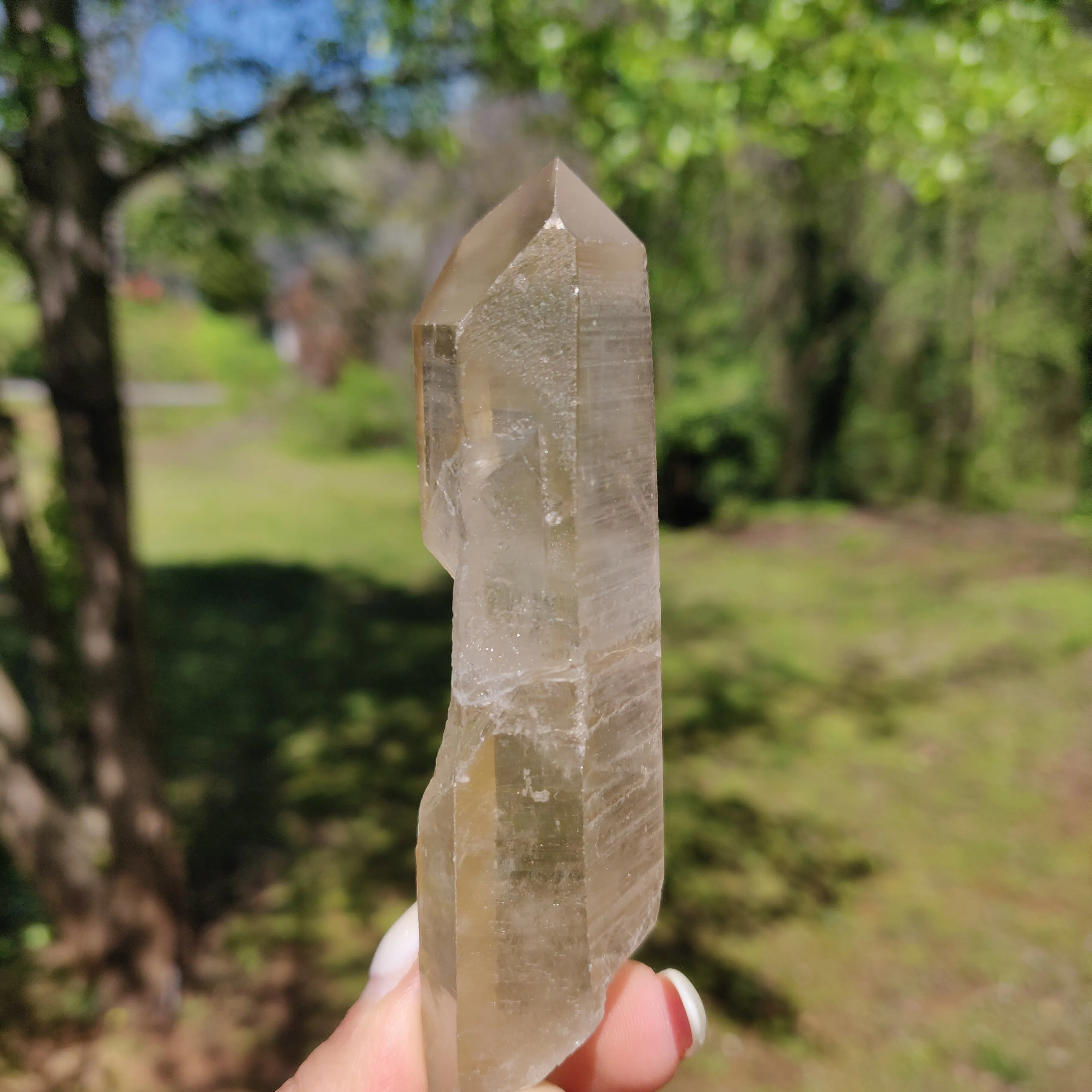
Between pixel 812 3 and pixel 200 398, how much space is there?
21.0 meters

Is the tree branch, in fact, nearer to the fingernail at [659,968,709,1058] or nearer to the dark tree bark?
the dark tree bark

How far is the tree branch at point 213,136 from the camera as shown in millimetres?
3611

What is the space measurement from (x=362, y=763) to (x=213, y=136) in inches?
146

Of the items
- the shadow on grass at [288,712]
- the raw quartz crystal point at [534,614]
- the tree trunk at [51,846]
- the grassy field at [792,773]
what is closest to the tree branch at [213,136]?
the tree trunk at [51,846]

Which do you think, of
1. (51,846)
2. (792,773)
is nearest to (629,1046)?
(51,846)

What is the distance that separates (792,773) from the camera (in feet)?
18.7

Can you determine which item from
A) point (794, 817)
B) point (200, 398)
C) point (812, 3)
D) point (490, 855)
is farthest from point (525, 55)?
point (200, 398)

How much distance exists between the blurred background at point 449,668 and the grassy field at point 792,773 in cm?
3

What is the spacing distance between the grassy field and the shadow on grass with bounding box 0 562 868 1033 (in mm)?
22

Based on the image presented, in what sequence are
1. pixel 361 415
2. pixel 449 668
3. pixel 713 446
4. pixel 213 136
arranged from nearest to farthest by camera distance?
1. pixel 213 136
2. pixel 449 668
3. pixel 713 446
4. pixel 361 415

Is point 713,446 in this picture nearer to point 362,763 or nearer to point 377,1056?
point 362,763

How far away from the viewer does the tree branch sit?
361 cm

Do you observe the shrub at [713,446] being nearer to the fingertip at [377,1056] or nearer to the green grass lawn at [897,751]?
the green grass lawn at [897,751]

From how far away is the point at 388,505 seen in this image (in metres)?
13.3
